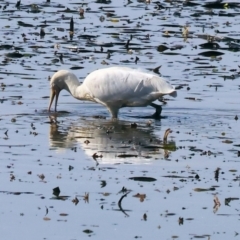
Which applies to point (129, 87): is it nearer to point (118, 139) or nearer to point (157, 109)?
point (157, 109)

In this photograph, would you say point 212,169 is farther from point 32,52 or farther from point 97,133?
point 32,52

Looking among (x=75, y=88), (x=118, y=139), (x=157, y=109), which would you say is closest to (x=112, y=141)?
(x=118, y=139)

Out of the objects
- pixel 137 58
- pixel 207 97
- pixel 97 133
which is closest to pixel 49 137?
pixel 97 133

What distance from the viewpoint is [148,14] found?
22.9 m

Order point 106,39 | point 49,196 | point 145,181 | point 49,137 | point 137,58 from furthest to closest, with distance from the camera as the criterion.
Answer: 1. point 106,39
2. point 137,58
3. point 49,137
4. point 145,181
5. point 49,196

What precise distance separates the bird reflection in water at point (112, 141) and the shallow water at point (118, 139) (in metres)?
0.01

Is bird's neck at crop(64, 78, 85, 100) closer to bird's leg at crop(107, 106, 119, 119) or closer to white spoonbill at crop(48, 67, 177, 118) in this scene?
white spoonbill at crop(48, 67, 177, 118)

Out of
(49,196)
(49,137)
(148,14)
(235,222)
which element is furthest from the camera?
(148,14)

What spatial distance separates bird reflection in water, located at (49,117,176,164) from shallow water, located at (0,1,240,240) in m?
0.01

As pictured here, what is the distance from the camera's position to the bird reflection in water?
36.4 ft

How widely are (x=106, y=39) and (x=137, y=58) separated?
6.90 ft

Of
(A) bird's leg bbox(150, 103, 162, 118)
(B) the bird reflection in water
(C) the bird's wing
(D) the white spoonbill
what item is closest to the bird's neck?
(D) the white spoonbill

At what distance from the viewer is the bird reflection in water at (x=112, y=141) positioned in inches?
437

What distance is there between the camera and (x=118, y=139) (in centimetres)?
1225
